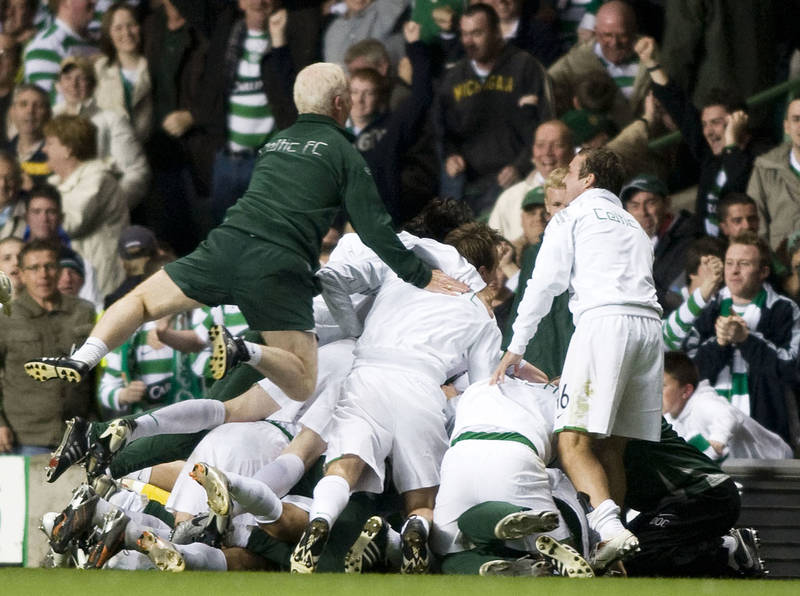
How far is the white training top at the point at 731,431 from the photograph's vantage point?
5.96 metres

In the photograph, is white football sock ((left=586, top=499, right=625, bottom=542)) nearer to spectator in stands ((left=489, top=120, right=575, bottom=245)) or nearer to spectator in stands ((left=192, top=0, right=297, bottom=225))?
spectator in stands ((left=489, top=120, right=575, bottom=245))

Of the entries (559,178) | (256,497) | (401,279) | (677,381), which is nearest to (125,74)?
(401,279)

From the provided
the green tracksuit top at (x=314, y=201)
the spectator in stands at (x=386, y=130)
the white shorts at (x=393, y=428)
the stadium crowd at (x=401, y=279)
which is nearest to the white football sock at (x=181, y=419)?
the stadium crowd at (x=401, y=279)

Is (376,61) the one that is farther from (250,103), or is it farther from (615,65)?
(615,65)

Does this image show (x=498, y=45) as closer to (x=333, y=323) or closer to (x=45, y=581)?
(x=333, y=323)

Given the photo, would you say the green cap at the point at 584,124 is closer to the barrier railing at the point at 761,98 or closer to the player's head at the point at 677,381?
the barrier railing at the point at 761,98

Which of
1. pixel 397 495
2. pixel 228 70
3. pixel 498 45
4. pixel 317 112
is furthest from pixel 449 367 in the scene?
pixel 228 70

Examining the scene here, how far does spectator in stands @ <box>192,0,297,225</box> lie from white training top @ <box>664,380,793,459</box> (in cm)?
247

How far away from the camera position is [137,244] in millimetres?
6812

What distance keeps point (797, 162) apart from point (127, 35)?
334 centimetres

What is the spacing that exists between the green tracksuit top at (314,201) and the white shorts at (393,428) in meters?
0.37

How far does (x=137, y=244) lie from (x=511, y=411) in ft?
8.41

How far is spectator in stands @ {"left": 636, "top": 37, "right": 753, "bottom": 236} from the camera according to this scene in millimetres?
6723

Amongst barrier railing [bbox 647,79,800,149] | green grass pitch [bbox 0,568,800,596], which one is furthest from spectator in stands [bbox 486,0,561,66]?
green grass pitch [bbox 0,568,800,596]
